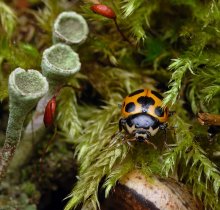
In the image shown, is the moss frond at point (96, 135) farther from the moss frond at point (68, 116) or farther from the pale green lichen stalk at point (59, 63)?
the pale green lichen stalk at point (59, 63)

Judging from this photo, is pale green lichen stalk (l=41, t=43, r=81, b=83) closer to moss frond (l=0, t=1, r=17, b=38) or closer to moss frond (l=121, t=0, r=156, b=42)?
moss frond (l=121, t=0, r=156, b=42)

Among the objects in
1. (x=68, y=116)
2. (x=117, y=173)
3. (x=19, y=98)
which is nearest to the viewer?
(x=19, y=98)

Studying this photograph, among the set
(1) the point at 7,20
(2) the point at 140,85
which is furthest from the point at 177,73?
(1) the point at 7,20

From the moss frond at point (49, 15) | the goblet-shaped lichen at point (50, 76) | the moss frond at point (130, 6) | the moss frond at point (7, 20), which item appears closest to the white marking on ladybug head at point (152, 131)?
the goblet-shaped lichen at point (50, 76)

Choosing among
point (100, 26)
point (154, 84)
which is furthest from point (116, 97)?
point (100, 26)

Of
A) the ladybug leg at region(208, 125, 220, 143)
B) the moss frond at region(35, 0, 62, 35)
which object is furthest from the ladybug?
the moss frond at region(35, 0, 62, 35)

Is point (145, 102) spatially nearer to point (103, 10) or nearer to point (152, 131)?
point (152, 131)
